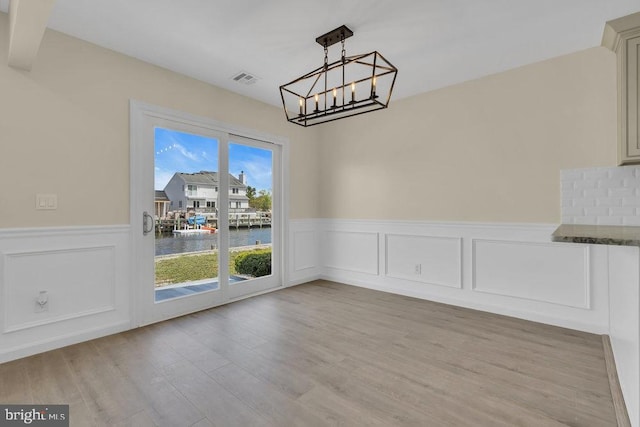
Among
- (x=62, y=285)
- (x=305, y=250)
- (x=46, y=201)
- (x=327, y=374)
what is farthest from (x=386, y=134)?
(x=62, y=285)

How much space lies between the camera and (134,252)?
3025mm

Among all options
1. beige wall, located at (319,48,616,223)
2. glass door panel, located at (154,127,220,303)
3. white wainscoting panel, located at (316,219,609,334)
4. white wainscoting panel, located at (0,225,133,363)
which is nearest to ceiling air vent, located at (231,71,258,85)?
glass door panel, located at (154,127,220,303)

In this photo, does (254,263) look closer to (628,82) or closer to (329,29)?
(329,29)

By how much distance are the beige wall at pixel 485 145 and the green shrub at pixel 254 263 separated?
1376 millimetres

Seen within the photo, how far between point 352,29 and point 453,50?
1070mm

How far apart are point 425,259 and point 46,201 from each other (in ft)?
13.0

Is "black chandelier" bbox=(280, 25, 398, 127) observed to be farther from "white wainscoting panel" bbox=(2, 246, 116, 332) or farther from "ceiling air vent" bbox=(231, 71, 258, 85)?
"white wainscoting panel" bbox=(2, 246, 116, 332)

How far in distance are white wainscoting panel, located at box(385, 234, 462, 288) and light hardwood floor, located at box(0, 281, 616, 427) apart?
2.16 ft

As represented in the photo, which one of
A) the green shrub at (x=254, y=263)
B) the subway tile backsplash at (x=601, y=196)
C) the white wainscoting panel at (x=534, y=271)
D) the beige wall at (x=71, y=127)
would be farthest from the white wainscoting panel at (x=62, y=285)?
the subway tile backsplash at (x=601, y=196)

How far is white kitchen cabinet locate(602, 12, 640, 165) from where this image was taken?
91.1 inches

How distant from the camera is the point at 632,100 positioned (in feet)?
7.72

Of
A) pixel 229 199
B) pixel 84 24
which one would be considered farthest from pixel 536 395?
pixel 84 24

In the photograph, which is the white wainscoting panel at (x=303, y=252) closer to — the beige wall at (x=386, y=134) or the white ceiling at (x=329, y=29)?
the beige wall at (x=386, y=134)

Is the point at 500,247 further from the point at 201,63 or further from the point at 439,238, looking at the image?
the point at 201,63
